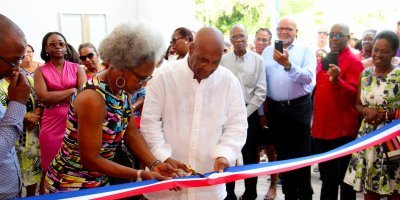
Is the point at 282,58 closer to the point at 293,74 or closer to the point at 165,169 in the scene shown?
the point at 293,74

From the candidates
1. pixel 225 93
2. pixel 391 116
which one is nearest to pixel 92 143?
pixel 225 93

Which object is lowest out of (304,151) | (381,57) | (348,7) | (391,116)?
(304,151)

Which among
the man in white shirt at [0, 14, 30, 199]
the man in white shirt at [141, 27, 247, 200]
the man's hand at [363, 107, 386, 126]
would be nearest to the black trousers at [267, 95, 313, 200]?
the man's hand at [363, 107, 386, 126]

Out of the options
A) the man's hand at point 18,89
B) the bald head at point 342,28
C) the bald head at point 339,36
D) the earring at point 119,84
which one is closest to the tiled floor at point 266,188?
the bald head at point 339,36

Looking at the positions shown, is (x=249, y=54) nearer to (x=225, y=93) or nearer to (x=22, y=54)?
(x=225, y=93)

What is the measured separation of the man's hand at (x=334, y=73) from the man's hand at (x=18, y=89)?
2930 millimetres

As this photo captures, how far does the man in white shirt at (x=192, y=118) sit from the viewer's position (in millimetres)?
2459

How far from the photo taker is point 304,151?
448cm

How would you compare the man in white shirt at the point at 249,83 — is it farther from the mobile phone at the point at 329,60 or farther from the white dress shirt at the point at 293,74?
the mobile phone at the point at 329,60

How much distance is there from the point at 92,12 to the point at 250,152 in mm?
6384

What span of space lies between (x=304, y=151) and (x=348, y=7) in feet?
18.8

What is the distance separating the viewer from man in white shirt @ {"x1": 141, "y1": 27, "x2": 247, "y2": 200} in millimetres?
2459

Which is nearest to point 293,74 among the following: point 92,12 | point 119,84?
point 119,84

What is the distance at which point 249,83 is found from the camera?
4.59 metres
